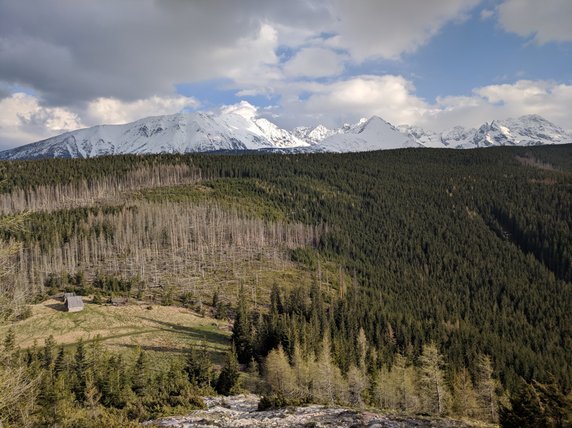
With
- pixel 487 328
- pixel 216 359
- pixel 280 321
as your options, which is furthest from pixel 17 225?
pixel 487 328

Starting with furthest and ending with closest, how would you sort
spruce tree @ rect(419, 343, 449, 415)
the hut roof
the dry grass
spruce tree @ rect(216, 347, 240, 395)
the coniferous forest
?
1. the hut roof
2. the dry grass
3. spruce tree @ rect(216, 347, 240, 395)
4. spruce tree @ rect(419, 343, 449, 415)
5. the coniferous forest

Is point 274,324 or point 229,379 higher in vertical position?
point 274,324

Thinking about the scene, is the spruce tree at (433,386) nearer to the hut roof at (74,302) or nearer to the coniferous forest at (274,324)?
the coniferous forest at (274,324)

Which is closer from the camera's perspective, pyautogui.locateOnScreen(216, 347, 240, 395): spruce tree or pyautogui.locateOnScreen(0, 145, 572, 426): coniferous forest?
pyautogui.locateOnScreen(0, 145, 572, 426): coniferous forest

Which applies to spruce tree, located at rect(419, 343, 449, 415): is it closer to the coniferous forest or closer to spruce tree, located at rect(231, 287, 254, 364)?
the coniferous forest

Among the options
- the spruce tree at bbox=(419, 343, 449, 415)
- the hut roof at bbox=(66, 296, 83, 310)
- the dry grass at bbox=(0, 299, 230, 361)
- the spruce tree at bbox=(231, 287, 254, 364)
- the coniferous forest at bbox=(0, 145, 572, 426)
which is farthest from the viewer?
the hut roof at bbox=(66, 296, 83, 310)

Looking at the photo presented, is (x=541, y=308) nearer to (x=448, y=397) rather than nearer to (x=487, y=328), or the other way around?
(x=487, y=328)

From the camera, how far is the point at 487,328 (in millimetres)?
138000

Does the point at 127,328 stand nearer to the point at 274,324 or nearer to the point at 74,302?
the point at 74,302

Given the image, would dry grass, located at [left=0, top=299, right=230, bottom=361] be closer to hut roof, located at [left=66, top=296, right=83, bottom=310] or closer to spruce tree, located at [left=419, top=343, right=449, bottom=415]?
hut roof, located at [left=66, top=296, right=83, bottom=310]

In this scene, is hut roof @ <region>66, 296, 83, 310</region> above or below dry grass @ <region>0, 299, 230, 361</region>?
above

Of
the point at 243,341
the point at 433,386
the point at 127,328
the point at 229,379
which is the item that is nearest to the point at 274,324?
the point at 243,341

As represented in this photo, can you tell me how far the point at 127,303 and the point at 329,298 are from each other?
2436 inches

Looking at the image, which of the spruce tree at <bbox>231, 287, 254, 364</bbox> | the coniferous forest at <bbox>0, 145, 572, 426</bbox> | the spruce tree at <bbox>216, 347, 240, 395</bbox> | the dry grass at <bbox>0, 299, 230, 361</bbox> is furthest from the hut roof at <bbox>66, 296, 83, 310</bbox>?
the spruce tree at <bbox>216, 347, 240, 395</bbox>
